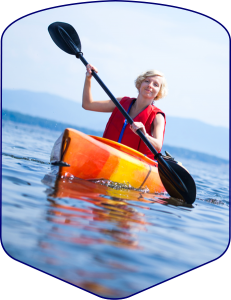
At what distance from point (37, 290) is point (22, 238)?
0.97 feet

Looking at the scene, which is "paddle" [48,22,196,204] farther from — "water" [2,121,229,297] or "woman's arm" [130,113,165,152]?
"water" [2,121,229,297]

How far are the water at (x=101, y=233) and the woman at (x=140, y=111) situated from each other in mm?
800

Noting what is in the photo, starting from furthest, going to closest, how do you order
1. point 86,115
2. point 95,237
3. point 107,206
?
point 86,115
point 107,206
point 95,237

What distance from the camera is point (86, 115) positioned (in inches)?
2114

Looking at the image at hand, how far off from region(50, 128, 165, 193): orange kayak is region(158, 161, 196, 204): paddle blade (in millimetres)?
152

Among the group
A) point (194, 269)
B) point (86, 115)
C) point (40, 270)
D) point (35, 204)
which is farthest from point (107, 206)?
point (86, 115)

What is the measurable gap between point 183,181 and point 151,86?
1.03 meters

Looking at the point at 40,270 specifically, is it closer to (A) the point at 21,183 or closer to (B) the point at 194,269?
(B) the point at 194,269

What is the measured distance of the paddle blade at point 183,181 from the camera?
130 inches

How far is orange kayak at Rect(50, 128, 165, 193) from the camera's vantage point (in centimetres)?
300

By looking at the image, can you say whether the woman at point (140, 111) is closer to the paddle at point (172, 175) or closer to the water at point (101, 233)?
the paddle at point (172, 175)

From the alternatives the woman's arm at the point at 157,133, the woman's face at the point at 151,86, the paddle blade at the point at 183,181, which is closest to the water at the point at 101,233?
the paddle blade at the point at 183,181

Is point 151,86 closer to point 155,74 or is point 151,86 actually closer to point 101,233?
point 155,74

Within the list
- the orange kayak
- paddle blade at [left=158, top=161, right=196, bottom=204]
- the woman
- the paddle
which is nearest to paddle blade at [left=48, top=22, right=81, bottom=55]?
the paddle
